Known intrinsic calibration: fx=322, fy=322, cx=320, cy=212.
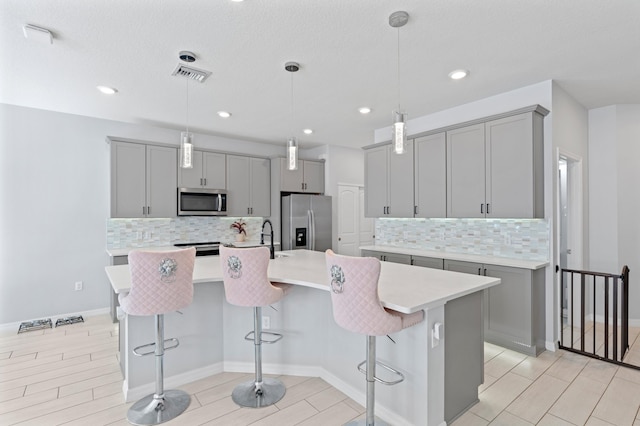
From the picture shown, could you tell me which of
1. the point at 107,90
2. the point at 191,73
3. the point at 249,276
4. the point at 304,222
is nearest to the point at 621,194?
the point at 304,222

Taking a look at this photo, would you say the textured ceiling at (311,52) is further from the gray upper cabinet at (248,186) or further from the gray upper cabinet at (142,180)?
the gray upper cabinet at (248,186)

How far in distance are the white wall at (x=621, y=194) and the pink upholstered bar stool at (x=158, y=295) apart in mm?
4817

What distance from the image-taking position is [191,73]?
117 inches

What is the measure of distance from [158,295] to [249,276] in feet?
1.94

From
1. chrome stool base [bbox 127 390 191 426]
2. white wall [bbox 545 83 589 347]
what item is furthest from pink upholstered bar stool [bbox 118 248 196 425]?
white wall [bbox 545 83 589 347]

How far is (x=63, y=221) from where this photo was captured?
4.27m

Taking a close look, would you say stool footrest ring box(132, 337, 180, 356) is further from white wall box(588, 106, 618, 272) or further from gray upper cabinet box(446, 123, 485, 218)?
white wall box(588, 106, 618, 272)

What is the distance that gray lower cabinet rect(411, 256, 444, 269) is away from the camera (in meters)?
3.78

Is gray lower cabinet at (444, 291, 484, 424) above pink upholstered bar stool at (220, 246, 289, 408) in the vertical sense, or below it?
below

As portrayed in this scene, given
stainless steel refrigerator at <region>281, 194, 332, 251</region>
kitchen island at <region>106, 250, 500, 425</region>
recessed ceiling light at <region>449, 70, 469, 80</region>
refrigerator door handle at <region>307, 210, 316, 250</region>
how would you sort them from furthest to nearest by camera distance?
refrigerator door handle at <region>307, 210, 316, 250</region> < stainless steel refrigerator at <region>281, 194, 332, 251</region> < recessed ceiling light at <region>449, 70, 469, 80</region> < kitchen island at <region>106, 250, 500, 425</region>

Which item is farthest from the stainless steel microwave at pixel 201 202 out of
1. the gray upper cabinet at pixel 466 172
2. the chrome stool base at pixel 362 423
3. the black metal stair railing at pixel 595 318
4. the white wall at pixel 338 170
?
the black metal stair railing at pixel 595 318

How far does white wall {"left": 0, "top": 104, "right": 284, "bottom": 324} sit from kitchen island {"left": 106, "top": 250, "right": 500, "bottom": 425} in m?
2.14

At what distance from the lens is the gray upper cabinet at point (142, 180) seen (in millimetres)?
4336

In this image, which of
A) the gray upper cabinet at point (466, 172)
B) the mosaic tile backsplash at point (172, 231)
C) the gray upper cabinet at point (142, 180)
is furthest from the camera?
the mosaic tile backsplash at point (172, 231)
